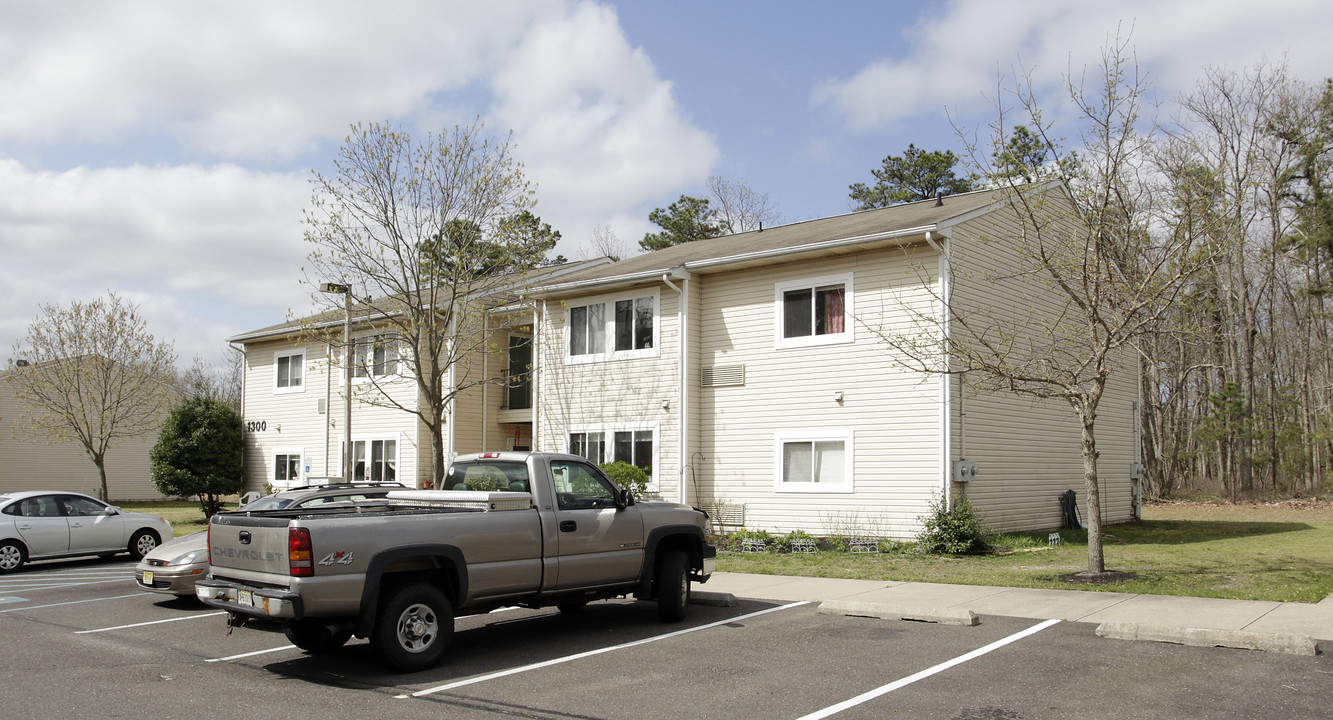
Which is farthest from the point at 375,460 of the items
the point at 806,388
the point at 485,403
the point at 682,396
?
the point at 806,388

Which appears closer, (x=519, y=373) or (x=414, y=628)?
(x=414, y=628)

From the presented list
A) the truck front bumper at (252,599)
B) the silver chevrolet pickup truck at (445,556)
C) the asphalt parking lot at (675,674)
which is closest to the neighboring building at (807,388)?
the asphalt parking lot at (675,674)

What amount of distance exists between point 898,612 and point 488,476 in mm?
4666

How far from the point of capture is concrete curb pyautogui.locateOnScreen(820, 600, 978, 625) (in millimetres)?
9914

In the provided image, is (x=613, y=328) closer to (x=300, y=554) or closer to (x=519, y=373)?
(x=519, y=373)

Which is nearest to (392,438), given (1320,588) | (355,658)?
(355,658)

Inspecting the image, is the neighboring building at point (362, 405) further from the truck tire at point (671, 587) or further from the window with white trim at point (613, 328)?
the truck tire at point (671, 587)

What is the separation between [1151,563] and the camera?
14.4 metres

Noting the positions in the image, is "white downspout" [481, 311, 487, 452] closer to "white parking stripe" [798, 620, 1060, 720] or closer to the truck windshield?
the truck windshield

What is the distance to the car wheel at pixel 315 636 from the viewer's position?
7.74m

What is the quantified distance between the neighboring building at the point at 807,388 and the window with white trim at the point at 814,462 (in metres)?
0.03

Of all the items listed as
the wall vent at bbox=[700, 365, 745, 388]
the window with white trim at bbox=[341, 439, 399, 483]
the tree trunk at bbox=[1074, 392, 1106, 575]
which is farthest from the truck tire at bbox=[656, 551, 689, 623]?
the window with white trim at bbox=[341, 439, 399, 483]

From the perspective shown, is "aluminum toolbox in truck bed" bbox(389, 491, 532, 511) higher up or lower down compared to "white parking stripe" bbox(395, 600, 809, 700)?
higher up

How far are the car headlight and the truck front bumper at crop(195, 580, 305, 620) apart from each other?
14.1 ft
